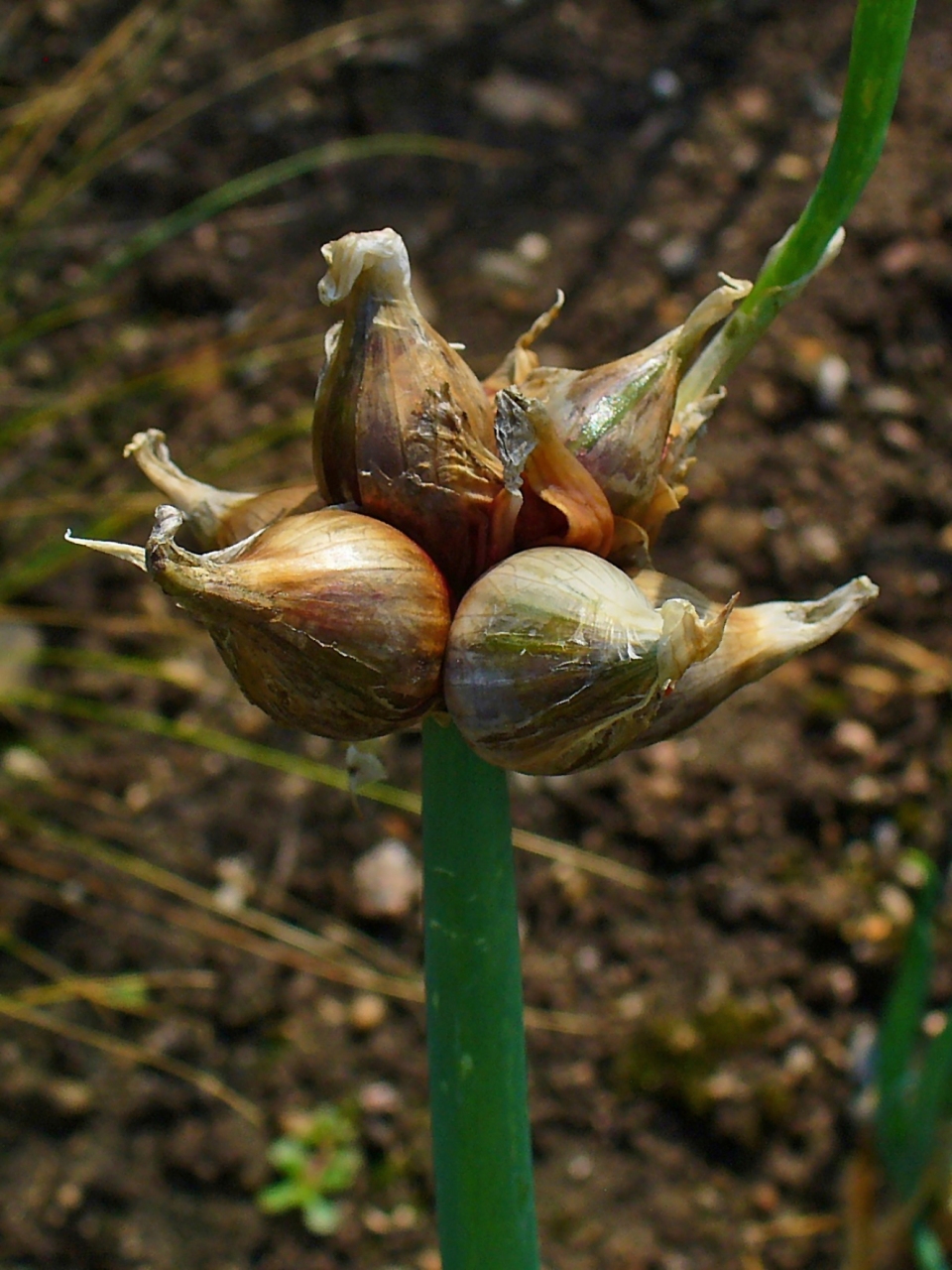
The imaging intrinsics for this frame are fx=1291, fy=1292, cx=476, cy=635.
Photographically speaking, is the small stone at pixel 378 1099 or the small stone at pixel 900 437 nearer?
the small stone at pixel 378 1099

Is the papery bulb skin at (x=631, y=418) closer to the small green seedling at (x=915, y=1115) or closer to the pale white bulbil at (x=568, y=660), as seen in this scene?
the pale white bulbil at (x=568, y=660)

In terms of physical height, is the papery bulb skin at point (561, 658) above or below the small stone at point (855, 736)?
above

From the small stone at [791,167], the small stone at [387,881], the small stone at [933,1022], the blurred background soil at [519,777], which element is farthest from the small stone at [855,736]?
the small stone at [791,167]

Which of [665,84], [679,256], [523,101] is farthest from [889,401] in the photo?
[523,101]

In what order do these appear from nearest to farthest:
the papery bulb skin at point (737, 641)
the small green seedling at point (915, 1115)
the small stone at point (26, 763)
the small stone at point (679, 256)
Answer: the papery bulb skin at point (737, 641) → the small green seedling at point (915, 1115) → the small stone at point (26, 763) → the small stone at point (679, 256)

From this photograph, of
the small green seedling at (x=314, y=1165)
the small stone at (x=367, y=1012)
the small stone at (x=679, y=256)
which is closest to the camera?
the small green seedling at (x=314, y=1165)

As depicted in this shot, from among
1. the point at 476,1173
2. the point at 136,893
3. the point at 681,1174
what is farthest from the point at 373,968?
the point at 476,1173

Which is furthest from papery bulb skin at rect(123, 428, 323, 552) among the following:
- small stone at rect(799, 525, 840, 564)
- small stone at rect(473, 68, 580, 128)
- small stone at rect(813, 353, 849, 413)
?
small stone at rect(473, 68, 580, 128)

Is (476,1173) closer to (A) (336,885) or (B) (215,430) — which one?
(A) (336,885)
